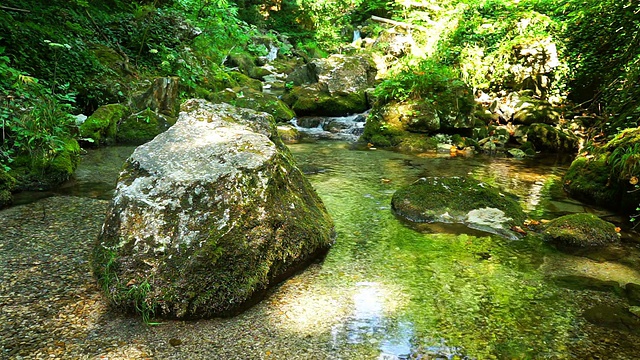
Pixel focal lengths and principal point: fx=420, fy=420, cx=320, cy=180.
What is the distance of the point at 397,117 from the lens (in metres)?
12.0

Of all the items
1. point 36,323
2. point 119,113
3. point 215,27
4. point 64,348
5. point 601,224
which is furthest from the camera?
point 119,113

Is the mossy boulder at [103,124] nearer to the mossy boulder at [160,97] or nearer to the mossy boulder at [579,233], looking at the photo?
the mossy boulder at [160,97]

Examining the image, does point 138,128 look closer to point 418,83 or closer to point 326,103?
point 326,103

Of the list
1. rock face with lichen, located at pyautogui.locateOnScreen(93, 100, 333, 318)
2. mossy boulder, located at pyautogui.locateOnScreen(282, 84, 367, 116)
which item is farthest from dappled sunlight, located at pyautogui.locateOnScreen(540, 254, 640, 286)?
mossy boulder, located at pyautogui.locateOnScreen(282, 84, 367, 116)

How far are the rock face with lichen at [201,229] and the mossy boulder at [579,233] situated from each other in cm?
275

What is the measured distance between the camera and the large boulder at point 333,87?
1450 centimetres

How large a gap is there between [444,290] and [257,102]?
35.9 ft

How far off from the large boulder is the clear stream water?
8381mm

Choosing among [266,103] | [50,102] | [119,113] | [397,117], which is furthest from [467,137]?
[50,102]

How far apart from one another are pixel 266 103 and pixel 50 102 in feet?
28.5

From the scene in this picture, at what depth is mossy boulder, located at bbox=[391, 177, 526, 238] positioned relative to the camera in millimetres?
5137

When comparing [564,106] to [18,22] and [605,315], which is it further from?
[18,22]

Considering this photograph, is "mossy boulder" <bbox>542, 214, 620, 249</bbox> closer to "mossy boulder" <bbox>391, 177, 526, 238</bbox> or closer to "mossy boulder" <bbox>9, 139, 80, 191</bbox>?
"mossy boulder" <bbox>391, 177, 526, 238</bbox>

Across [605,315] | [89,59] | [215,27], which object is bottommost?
[605,315]
